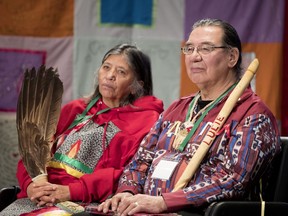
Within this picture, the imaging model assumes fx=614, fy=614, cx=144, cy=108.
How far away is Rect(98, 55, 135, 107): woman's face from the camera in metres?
3.40

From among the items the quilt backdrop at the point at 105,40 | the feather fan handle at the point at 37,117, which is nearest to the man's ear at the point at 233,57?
the feather fan handle at the point at 37,117

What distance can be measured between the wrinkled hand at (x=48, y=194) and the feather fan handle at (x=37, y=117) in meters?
0.09

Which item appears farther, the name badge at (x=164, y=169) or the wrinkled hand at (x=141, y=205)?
the name badge at (x=164, y=169)

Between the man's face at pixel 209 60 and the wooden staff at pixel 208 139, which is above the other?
the man's face at pixel 209 60

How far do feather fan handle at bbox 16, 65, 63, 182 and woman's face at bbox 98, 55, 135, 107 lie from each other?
0.82 ft

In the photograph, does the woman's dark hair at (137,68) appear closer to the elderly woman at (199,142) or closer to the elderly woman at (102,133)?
the elderly woman at (102,133)

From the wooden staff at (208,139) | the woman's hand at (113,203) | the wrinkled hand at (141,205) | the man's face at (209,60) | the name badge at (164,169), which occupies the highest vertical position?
the man's face at (209,60)

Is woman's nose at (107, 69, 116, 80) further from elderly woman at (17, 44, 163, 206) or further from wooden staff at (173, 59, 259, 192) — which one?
wooden staff at (173, 59, 259, 192)

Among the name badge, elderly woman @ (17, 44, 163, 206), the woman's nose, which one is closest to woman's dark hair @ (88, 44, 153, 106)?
elderly woman @ (17, 44, 163, 206)

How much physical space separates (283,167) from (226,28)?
0.70 meters

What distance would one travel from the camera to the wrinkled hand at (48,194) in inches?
120

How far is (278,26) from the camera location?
4305mm

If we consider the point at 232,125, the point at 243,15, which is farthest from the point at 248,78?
the point at 243,15

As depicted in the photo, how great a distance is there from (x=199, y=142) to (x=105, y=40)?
193 cm
